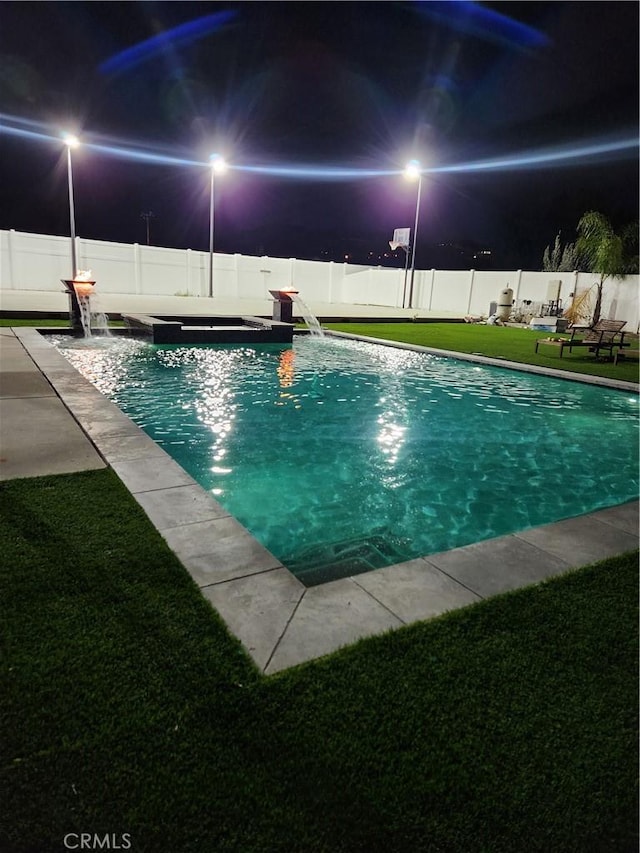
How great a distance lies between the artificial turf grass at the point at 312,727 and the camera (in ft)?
5.39

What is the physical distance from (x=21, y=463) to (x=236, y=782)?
359 centimetres

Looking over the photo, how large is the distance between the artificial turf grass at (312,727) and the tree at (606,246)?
2332cm

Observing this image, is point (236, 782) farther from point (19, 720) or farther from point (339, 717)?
point (19, 720)

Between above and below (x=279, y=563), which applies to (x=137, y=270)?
above

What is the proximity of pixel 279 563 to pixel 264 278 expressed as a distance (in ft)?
110

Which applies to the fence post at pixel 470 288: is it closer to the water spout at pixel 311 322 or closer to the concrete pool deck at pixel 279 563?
the water spout at pixel 311 322

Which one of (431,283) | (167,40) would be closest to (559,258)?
(431,283)

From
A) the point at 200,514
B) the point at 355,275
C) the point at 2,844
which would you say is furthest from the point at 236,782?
the point at 355,275

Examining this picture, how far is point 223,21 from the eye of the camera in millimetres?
14750

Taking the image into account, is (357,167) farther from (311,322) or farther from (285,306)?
Answer: (285,306)

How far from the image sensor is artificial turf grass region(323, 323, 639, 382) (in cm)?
1164

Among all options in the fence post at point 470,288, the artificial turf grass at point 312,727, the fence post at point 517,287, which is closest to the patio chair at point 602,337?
the artificial turf grass at point 312,727

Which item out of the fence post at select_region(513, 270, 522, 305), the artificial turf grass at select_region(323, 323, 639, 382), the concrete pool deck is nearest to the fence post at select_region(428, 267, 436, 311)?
the fence post at select_region(513, 270, 522, 305)

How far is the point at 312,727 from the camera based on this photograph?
1994 mm
